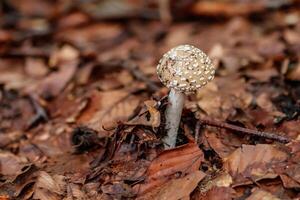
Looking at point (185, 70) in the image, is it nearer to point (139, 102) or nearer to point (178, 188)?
point (178, 188)

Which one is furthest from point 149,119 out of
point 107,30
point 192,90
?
point 107,30

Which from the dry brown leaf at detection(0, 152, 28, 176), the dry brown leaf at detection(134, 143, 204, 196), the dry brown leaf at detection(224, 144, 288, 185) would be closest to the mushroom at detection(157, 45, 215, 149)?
the dry brown leaf at detection(134, 143, 204, 196)

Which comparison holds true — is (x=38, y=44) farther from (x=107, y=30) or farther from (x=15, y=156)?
(x=15, y=156)

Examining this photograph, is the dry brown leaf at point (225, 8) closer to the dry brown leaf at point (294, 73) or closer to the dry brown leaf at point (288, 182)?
the dry brown leaf at point (294, 73)

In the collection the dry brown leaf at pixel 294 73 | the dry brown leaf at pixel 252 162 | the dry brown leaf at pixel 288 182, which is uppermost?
the dry brown leaf at pixel 294 73

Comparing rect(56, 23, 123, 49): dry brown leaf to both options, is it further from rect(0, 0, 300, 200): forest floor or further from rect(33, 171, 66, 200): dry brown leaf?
A: rect(33, 171, 66, 200): dry brown leaf

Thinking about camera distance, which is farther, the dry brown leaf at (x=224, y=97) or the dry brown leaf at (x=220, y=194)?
the dry brown leaf at (x=224, y=97)

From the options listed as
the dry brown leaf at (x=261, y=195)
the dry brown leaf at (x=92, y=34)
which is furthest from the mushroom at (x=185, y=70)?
the dry brown leaf at (x=92, y=34)
